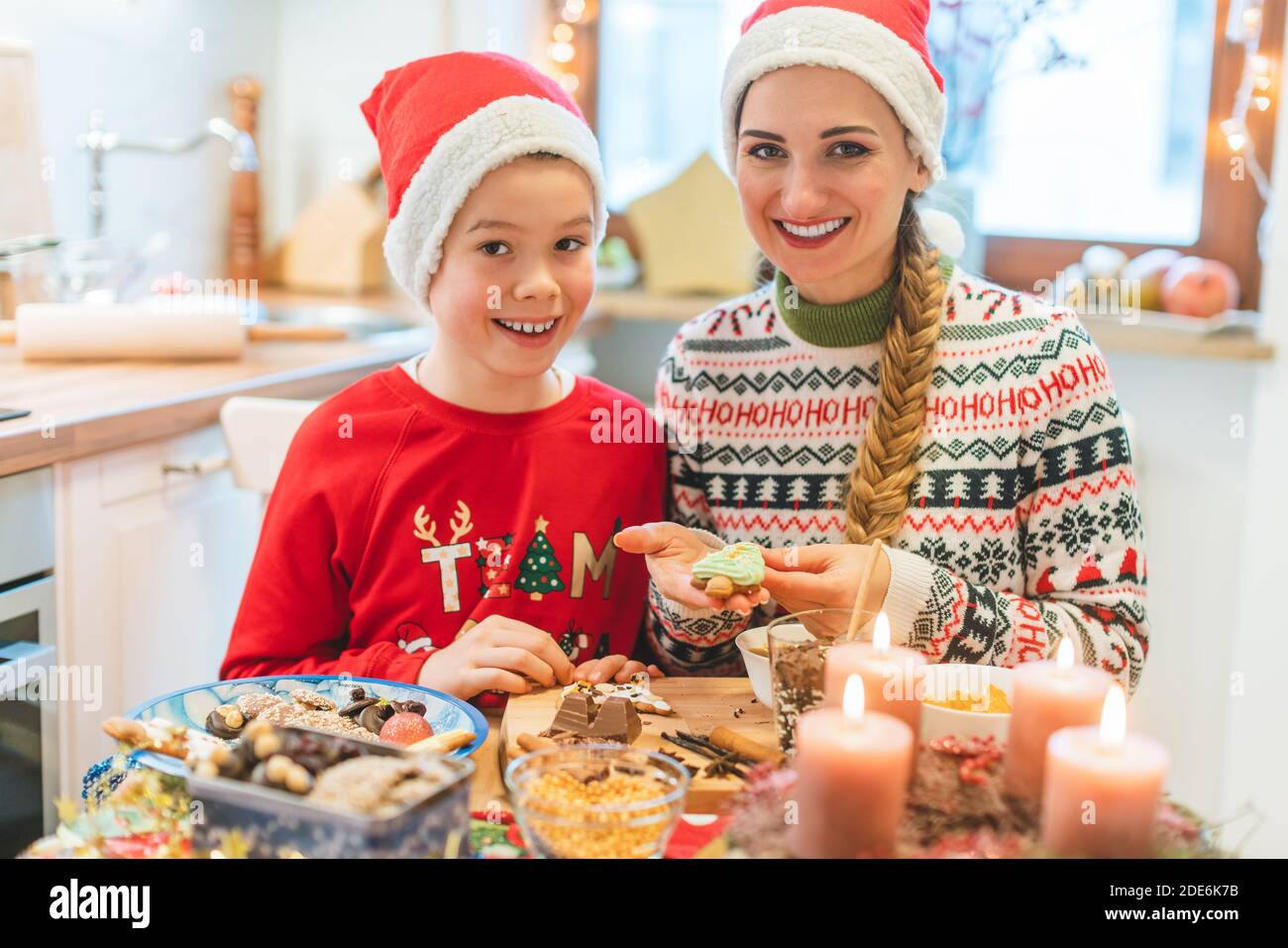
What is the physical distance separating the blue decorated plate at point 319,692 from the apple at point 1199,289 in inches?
87.1

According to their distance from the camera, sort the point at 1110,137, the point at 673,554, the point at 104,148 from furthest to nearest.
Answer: the point at 1110,137, the point at 104,148, the point at 673,554

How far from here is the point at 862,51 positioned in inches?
49.0

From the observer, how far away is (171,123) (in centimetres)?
310

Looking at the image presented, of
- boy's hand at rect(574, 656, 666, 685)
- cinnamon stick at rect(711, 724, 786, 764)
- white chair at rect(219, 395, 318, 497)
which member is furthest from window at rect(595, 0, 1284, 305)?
cinnamon stick at rect(711, 724, 786, 764)

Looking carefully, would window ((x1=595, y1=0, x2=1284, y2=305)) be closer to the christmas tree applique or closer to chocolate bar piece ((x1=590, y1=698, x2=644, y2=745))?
the christmas tree applique

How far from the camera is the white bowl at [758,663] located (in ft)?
3.55

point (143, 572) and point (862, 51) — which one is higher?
point (862, 51)

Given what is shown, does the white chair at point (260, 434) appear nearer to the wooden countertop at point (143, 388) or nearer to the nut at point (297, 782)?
the wooden countertop at point (143, 388)

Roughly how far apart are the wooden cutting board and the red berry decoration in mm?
69

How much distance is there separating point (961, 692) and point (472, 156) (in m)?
0.70

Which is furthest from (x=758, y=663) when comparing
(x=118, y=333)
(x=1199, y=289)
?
(x=1199, y=289)

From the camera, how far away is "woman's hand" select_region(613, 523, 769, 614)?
112cm

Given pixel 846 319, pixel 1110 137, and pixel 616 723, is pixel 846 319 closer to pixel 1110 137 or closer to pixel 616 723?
pixel 616 723

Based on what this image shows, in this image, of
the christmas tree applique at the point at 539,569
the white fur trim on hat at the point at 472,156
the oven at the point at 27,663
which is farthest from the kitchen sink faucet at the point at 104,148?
the christmas tree applique at the point at 539,569
